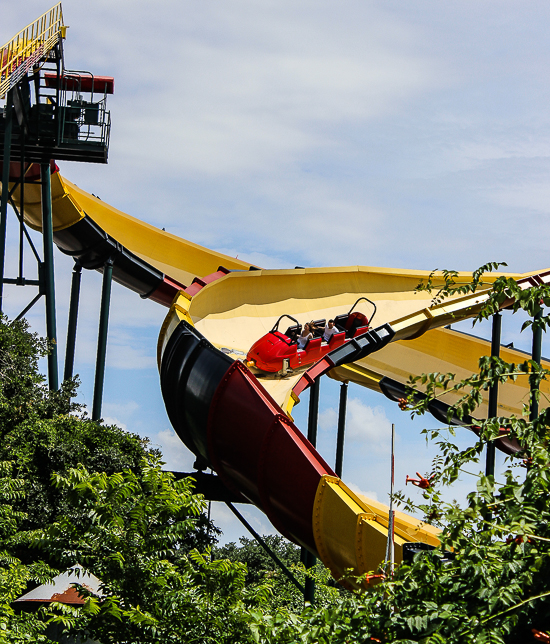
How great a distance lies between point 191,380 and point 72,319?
889cm

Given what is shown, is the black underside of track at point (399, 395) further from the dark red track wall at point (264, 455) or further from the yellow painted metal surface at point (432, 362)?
the dark red track wall at point (264, 455)

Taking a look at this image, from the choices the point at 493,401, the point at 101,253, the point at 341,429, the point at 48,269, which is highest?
the point at 101,253

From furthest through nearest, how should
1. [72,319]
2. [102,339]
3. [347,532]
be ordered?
[72,319] < [102,339] < [347,532]

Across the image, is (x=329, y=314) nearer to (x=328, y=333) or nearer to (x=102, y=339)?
(x=328, y=333)

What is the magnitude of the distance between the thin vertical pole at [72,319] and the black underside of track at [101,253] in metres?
0.45

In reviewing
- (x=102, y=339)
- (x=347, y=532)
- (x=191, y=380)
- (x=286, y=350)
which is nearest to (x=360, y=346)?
(x=286, y=350)

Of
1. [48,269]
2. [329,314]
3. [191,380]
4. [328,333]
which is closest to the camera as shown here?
[191,380]

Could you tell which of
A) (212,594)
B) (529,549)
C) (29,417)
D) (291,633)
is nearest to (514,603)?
(529,549)

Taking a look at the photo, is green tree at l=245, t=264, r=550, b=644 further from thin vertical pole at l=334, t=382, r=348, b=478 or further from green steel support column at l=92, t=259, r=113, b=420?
thin vertical pole at l=334, t=382, r=348, b=478

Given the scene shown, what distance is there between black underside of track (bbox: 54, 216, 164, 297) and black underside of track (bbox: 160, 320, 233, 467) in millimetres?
6625

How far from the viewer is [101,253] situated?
802 inches

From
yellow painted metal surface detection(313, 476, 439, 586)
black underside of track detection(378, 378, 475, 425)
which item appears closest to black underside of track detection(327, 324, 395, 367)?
yellow painted metal surface detection(313, 476, 439, 586)

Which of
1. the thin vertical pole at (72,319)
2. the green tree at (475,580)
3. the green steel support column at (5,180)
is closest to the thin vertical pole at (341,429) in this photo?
the thin vertical pole at (72,319)

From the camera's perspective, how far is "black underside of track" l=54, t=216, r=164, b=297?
19969 millimetres
